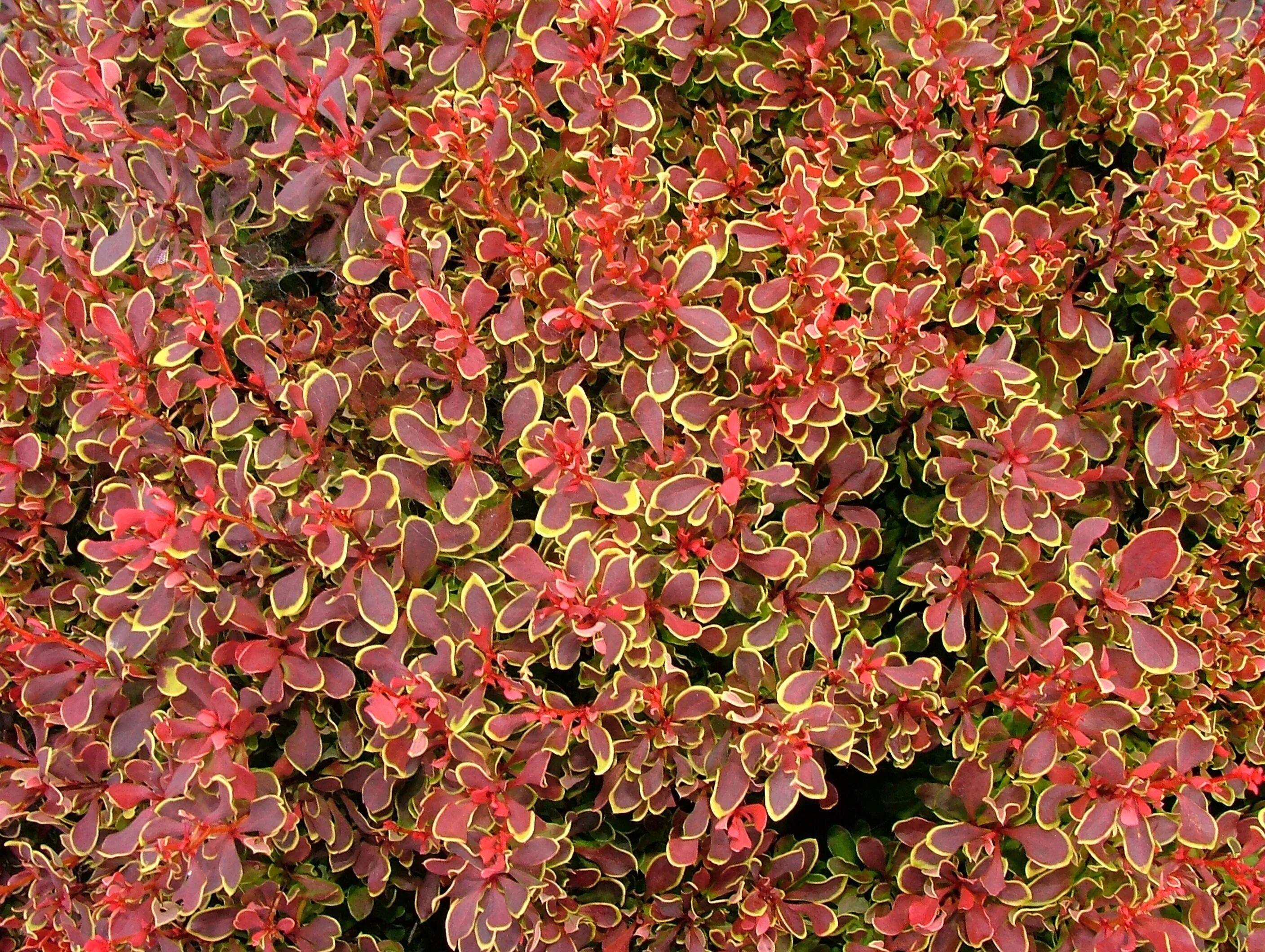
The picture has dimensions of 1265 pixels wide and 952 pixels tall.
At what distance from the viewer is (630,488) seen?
1.59 metres

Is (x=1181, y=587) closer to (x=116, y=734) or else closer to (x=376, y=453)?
(x=376, y=453)

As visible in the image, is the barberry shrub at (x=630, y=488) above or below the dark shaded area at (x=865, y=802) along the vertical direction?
above

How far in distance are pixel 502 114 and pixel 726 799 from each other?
1252 mm

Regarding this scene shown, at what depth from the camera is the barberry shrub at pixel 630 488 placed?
1.61 metres

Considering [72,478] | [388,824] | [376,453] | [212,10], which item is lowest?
[388,824]

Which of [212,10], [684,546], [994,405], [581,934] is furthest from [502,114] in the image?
[581,934]

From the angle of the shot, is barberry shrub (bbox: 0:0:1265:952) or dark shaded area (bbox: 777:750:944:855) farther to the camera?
dark shaded area (bbox: 777:750:944:855)

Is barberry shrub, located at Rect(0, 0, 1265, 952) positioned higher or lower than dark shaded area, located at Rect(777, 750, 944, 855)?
higher

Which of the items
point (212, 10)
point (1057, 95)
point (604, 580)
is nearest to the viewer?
point (604, 580)

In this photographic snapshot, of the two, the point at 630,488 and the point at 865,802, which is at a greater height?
the point at 630,488

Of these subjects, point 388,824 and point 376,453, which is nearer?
point 388,824

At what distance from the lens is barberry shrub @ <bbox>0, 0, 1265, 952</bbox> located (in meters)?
1.61

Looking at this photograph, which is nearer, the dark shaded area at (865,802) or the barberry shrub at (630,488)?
the barberry shrub at (630,488)

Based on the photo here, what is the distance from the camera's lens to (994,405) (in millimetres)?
1783
